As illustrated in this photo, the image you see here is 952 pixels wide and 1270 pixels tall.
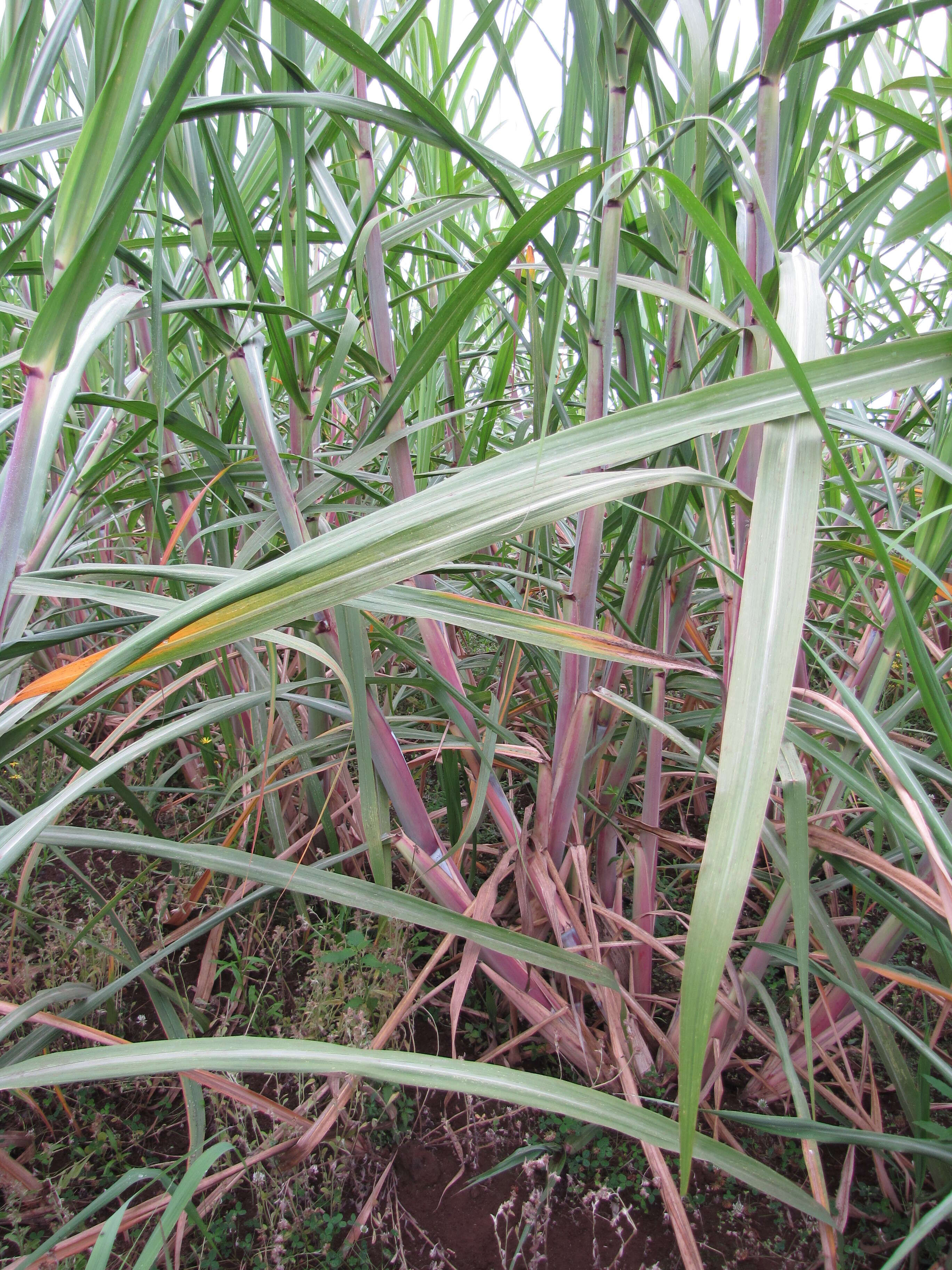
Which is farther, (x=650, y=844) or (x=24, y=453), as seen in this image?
(x=650, y=844)

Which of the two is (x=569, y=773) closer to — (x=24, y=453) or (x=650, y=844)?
(x=650, y=844)

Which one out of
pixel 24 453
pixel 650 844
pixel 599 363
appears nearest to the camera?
pixel 24 453

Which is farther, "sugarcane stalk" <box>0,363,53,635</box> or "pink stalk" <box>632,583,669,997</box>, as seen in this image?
"pink stalk" <box>632,583,669,997</box>

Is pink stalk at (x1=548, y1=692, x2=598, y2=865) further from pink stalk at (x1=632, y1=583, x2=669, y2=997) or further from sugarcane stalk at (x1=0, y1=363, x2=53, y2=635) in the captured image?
sugarcane stalk at (x1=0, y1=363, x2=53, y2=635)

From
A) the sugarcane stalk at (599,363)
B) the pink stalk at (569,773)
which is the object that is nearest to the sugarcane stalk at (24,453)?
the sugarcane stalk at (599,363)

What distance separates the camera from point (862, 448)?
1088mm

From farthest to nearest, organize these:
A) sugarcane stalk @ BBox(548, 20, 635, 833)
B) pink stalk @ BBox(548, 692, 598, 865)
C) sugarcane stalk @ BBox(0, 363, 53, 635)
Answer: pink stalk @ BBox(548, 692, 598, 865)
sugarcane stalk @ BBox(548, 20, 635, 833)
sugarcane stalk @ BBox(0, 363, 53, 635)

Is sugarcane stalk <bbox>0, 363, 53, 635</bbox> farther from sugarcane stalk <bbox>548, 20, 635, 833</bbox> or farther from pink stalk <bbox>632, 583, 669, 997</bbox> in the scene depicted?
pink stalk <bbox>632, 583, 669, 997</bbox>

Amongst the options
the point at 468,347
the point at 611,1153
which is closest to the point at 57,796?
the point at 611,1153

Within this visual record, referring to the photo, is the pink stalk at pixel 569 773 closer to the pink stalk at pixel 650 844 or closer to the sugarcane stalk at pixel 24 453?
the pink stalk at pixel 650 844

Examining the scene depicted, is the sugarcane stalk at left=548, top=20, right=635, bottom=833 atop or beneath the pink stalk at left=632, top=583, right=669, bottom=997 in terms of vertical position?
atop

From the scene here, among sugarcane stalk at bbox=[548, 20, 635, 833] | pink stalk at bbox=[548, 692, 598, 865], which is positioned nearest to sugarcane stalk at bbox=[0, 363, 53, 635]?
sugarcane stalk at bbox=[548, 20, 635, 833]

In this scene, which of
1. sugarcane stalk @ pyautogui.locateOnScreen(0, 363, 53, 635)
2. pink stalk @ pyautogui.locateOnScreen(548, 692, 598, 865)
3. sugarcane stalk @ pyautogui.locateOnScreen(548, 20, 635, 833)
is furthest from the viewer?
pink stalk @ pyautogui.locateOnScreen(548, 692, 598, 865)

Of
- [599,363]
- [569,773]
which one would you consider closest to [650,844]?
[569,773]
